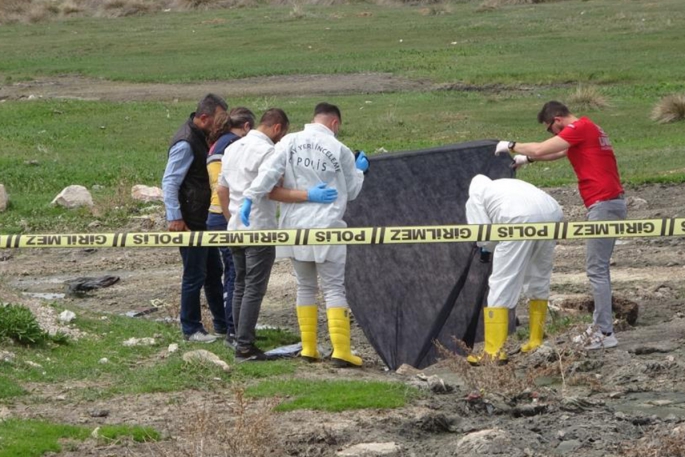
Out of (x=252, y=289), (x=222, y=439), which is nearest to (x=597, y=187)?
(x=252, y=289)

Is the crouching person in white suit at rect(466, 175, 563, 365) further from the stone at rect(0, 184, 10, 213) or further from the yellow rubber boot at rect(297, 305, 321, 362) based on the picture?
the stone at rect(0, 184, 10, 213)

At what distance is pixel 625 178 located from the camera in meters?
19.0

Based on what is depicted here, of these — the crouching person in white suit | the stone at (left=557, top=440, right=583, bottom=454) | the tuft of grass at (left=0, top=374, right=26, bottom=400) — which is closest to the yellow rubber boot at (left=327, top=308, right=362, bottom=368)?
the crouching person in white suit

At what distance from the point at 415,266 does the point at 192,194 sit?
1.76 meters

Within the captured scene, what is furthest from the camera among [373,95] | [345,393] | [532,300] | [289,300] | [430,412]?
[373,95]

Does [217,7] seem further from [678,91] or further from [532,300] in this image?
[532,300]

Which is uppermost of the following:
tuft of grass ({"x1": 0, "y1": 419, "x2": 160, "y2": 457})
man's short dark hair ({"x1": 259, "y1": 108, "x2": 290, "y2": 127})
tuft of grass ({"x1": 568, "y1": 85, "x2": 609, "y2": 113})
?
man's short dark hair ({"x1": 259, "y1": 108, "x2": 290, "y2": 127})

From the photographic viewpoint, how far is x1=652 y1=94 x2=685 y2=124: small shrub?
24828 millimetres

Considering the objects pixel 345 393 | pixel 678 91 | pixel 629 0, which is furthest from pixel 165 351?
pixel 629 0

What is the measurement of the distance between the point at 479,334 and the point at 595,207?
149 centimetres

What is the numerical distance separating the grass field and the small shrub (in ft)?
0.80

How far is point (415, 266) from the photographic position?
36.6ft

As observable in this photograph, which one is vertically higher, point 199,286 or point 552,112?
point 552,112

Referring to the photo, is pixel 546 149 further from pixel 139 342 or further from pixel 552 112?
pixel 139 342
